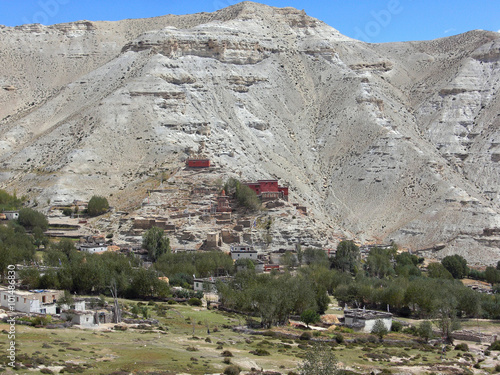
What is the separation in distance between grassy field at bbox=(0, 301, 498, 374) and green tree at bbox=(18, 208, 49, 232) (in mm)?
42203

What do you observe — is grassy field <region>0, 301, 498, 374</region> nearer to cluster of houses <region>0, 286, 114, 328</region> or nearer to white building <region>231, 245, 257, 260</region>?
cluster of houses <region>0, 286, 114, 328</region>

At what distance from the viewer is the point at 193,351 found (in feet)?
173

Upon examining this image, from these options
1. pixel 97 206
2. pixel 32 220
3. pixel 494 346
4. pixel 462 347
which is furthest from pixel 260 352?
pixel 97 206

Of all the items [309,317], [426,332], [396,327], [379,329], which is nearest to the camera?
[426,332]

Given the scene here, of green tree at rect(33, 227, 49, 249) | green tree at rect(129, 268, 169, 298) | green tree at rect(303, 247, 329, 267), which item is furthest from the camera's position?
green tree at rect(303, 247, 329, 267)

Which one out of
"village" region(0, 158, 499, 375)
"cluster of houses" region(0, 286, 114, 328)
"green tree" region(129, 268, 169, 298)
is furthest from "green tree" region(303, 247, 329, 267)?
"cluster of houses" region(0, 286, 114, 328)

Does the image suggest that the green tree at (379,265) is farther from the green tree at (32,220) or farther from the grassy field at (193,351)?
the green tree at (32,220)

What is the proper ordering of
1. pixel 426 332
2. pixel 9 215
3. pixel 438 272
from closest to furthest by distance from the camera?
1. pixel 426 332
2. pixel 438 272
3. pixel 9 215

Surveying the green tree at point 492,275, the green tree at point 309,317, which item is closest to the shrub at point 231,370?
the green tree at point 309,317

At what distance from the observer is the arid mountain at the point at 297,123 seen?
414 feet

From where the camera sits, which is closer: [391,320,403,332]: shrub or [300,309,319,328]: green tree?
[300,309,319,328]: green tree

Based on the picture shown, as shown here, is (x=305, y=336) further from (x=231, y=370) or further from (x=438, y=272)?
(x=438, y=272)

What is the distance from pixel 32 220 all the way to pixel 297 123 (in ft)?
210

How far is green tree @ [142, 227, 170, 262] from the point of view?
9698 cm
